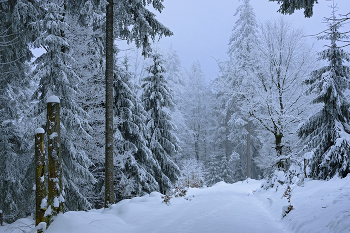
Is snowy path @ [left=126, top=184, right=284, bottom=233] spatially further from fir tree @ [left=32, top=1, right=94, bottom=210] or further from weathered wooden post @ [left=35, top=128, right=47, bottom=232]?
fir tree @ [left=32, top=1, right=94, bottom=210]

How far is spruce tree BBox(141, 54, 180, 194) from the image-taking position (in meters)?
15.8

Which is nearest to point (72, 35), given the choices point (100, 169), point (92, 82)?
point (92, 82)

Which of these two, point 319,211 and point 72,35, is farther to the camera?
point 72,35

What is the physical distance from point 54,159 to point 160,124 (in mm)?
10928

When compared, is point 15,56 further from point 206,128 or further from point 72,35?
point 206,128

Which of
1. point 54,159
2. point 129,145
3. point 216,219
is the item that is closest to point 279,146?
point 216,219

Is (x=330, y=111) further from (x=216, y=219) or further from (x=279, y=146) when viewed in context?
(x=216, y=219)

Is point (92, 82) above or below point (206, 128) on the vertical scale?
above

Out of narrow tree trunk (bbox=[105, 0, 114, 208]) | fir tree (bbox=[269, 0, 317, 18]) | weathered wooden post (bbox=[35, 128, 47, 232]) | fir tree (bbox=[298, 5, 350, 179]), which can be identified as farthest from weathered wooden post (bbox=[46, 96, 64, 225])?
fir tree (bbox=[298, 5, 350, 179])

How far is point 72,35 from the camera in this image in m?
11.4

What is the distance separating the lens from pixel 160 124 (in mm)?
16312

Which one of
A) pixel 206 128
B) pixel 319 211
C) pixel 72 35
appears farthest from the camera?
pixel 206 128

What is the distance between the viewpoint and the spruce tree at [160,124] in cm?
1579

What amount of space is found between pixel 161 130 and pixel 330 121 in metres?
9.63
